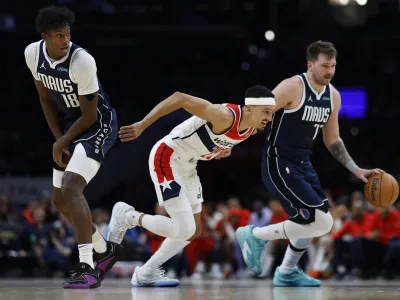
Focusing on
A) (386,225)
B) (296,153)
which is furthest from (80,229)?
(386,225)

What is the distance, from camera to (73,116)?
609 centimetres

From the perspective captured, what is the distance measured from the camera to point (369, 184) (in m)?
6.77

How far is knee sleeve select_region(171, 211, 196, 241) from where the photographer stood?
243 inches

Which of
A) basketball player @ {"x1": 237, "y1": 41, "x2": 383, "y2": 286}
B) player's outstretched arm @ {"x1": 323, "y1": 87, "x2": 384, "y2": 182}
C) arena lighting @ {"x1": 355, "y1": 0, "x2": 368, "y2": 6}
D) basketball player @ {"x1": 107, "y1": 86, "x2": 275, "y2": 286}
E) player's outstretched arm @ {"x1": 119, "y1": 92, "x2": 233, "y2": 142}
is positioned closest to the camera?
player's outstretched arm @ {"x1": 119, "y1": 92, "x2": 233, "y2": 142}

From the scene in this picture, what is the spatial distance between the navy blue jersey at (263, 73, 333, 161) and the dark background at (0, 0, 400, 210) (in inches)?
353

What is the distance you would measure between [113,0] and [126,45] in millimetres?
1480

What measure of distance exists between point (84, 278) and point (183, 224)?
851 millimetres

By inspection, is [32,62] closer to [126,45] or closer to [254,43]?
[254,43]

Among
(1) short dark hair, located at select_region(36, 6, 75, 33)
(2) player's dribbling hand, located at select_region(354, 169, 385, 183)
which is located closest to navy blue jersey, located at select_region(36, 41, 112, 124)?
(1) short dark hair, located at select_region(36, 6, 75, 33)

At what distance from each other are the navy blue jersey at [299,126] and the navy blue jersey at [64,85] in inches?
55.9

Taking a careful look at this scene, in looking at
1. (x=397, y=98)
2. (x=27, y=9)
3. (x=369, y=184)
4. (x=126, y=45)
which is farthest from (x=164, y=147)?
(x=397, y=98)

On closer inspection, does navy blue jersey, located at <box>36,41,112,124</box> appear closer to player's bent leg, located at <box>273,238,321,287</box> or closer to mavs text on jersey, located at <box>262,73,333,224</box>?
mavs text on jersey, located at <box>262,73,333,224</box>

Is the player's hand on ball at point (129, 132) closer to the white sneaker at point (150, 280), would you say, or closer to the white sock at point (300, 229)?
the white sneaker at point (150, 280)

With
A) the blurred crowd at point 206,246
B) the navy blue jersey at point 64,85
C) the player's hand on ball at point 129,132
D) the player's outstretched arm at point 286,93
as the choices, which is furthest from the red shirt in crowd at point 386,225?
the player's hand on ball at point 129,132
